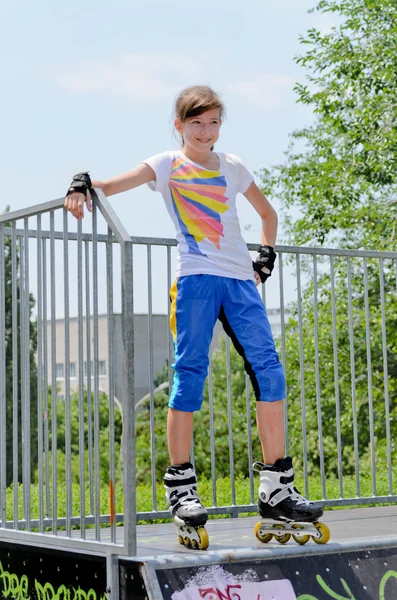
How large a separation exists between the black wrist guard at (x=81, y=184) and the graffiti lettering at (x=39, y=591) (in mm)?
1323

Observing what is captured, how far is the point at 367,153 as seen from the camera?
18.1 m

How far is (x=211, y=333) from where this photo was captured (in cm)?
341

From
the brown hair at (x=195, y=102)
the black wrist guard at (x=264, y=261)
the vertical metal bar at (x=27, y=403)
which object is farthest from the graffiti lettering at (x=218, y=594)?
the brown hair at (x=195, y=102)

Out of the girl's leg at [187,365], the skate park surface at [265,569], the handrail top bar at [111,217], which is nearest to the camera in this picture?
the skate park surface at [265,569]

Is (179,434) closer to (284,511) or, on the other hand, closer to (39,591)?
(284,511)

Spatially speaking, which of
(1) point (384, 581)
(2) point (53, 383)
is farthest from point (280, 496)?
Answer: (2) point (53, 383)

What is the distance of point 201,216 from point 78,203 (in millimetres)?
529

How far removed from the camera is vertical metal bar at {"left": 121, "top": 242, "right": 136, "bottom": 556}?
2.80 m

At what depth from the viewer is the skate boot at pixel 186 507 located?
3129 mm

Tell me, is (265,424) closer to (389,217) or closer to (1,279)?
(1,279)

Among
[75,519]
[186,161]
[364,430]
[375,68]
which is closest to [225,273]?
[186,161]

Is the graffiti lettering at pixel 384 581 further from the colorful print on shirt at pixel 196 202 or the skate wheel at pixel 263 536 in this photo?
the colorful print on shirt at pixel 196 202

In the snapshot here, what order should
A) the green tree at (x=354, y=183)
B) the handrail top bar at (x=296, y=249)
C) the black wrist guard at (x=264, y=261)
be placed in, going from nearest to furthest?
1. the black wrist guard at (x=264, y=261)
2. the handrail top bar at (x=296, y=249)
3. the green tree at (x=354, y=183)

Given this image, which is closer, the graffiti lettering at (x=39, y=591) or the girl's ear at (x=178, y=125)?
the graffiti lettering at (x=39, y=591)
